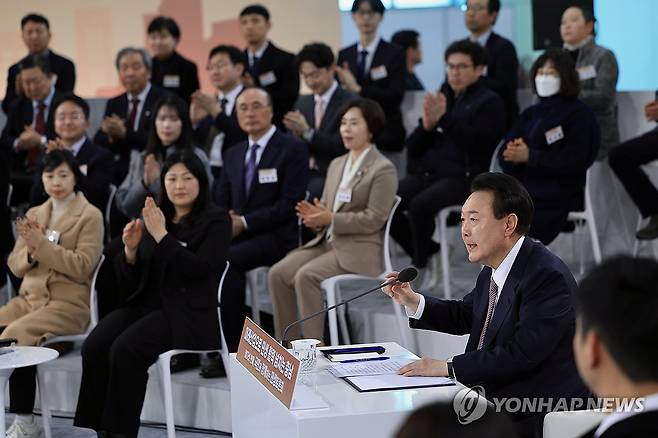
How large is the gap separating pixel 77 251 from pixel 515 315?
8.32 feet

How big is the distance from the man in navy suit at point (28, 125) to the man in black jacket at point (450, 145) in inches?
86.4

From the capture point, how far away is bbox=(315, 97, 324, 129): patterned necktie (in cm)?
587

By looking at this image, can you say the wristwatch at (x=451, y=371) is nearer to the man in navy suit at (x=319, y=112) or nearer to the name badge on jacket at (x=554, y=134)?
the name badge on jacket at (x=554, y=134)

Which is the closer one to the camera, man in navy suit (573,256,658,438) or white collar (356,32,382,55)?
man in navy suit (573,256,658,438)

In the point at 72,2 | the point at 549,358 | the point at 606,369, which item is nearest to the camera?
the point at 606,369

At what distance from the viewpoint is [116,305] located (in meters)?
4.75

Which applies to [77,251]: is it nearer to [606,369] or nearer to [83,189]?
[83,189]

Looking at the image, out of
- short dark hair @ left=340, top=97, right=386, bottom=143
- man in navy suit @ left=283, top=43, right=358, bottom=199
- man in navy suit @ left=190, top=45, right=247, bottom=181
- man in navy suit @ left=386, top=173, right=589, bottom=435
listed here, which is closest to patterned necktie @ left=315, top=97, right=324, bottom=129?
man in navy suit @ left=283, top=43, right=358, bottom=199

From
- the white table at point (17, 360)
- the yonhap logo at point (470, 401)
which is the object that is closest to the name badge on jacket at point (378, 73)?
the white table at point (17, 360)

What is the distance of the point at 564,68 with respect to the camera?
16.6 feet

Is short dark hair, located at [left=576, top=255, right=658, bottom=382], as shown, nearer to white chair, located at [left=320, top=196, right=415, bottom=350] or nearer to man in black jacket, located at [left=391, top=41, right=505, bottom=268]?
white chair, located at [left=320, top=196, right=415, bottom=350]

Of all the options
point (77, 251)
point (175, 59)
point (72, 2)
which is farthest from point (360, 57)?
point (72, 2)

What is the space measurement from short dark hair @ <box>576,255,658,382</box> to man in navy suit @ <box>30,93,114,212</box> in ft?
14.2

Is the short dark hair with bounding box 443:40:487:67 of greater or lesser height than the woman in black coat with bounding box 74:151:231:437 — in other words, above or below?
above
